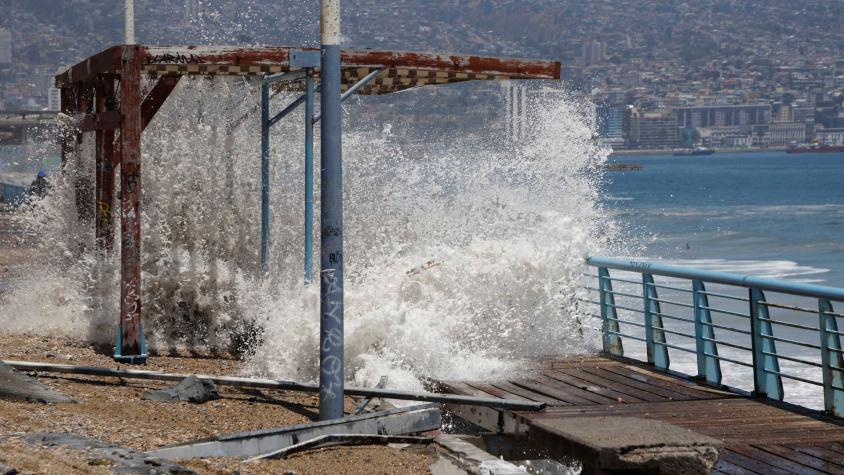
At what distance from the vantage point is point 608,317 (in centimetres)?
1150

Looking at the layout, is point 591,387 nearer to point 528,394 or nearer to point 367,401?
point 528,394

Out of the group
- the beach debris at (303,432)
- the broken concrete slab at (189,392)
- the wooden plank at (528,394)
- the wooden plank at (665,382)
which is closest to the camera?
the beach debris at (303,432)

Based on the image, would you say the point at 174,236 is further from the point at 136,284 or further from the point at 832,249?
the point at 832,249

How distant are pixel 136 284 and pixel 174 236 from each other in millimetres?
2992

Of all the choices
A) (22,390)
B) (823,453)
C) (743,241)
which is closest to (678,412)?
(823,453)

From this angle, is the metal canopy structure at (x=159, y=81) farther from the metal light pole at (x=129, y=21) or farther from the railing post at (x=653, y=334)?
the railing post at (x=653, y=334)

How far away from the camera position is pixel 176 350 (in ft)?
42.9

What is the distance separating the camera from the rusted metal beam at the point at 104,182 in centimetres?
1283

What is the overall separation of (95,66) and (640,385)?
6421 mm

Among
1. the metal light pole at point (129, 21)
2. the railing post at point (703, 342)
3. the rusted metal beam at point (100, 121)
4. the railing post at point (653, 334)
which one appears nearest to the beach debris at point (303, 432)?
the railing post at point (703, 342)

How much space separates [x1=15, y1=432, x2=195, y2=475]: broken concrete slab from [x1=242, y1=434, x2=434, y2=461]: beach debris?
0.91 metres

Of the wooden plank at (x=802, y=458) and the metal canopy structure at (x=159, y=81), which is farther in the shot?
the metal canopy structure at (x=159, y=81)

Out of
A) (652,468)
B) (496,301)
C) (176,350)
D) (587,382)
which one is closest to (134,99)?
(176,350)

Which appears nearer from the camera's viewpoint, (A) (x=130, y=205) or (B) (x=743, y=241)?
(A) (x=130, y=205)
